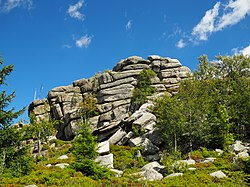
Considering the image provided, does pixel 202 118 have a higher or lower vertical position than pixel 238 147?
higher

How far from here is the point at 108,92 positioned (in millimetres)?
67250

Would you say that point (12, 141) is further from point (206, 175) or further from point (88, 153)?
point (206, 175)

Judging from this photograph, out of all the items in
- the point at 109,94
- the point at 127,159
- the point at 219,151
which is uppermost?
the point at 109,94

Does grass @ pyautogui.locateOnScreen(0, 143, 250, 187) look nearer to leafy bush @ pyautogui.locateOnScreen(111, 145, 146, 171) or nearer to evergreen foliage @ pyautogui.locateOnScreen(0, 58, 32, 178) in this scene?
evergreen foliage @ pyautogui.locateOnScreen(0, 58, 32, 178)

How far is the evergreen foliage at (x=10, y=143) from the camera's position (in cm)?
2175

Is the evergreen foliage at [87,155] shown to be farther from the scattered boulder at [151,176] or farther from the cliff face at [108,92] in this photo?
the cliff face at [108,92]

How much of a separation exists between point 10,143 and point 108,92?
44.2 m

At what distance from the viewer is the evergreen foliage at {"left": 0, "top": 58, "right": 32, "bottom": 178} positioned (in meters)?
21.8

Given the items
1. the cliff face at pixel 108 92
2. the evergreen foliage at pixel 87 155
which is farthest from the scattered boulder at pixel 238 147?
the cliff face at pixel 108 92

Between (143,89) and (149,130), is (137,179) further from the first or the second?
(143,89)

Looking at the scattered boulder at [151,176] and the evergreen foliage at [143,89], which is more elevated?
the evergreen foliage at [143,89]

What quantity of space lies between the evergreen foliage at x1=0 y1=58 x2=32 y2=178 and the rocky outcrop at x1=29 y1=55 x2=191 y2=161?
26.5 meters

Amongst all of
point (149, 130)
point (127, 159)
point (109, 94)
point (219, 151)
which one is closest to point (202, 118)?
point (219, 151)

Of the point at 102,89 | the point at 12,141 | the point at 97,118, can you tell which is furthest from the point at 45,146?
the point at 12,141
